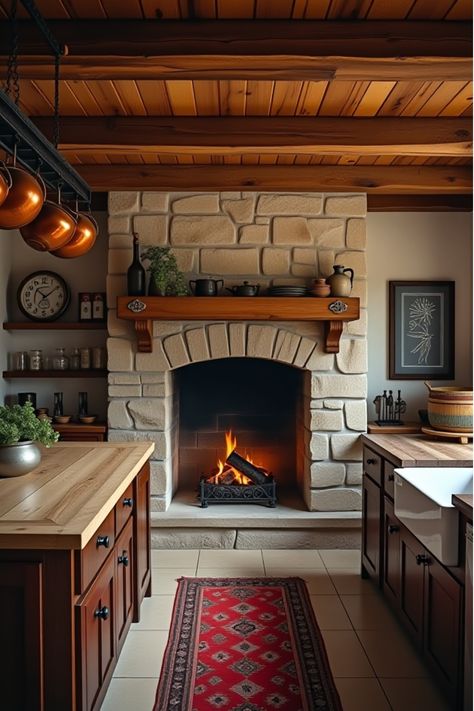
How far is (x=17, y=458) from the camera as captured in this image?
2.56 metres

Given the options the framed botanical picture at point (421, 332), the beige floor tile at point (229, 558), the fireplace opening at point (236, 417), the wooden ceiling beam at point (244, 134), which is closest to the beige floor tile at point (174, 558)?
the beige floor tile at point (229, 558)

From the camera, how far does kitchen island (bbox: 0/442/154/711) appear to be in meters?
1.88

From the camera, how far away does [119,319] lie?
15.3 ft

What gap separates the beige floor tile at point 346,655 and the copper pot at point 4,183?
2.29m

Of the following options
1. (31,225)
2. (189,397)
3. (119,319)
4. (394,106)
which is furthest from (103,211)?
(31,225)

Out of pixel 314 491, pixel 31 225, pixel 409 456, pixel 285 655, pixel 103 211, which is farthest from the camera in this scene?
pixel 103 211

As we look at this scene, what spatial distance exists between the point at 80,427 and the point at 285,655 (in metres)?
2.27

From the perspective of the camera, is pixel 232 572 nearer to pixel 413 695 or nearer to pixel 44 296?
pixel 413 695

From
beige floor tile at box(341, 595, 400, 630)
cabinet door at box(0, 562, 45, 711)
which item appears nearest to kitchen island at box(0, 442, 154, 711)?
cabinet door at box(0, 562, 45, 711)

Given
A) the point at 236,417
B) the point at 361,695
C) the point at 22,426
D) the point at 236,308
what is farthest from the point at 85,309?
the point at 361,695

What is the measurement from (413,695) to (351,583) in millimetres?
1258

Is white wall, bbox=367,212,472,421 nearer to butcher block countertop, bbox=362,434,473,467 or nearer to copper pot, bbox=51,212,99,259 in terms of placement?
butcher block countertop, bbox=362,434,473,467

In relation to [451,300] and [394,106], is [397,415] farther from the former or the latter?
[394,106]

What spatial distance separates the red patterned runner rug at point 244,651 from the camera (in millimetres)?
2637
